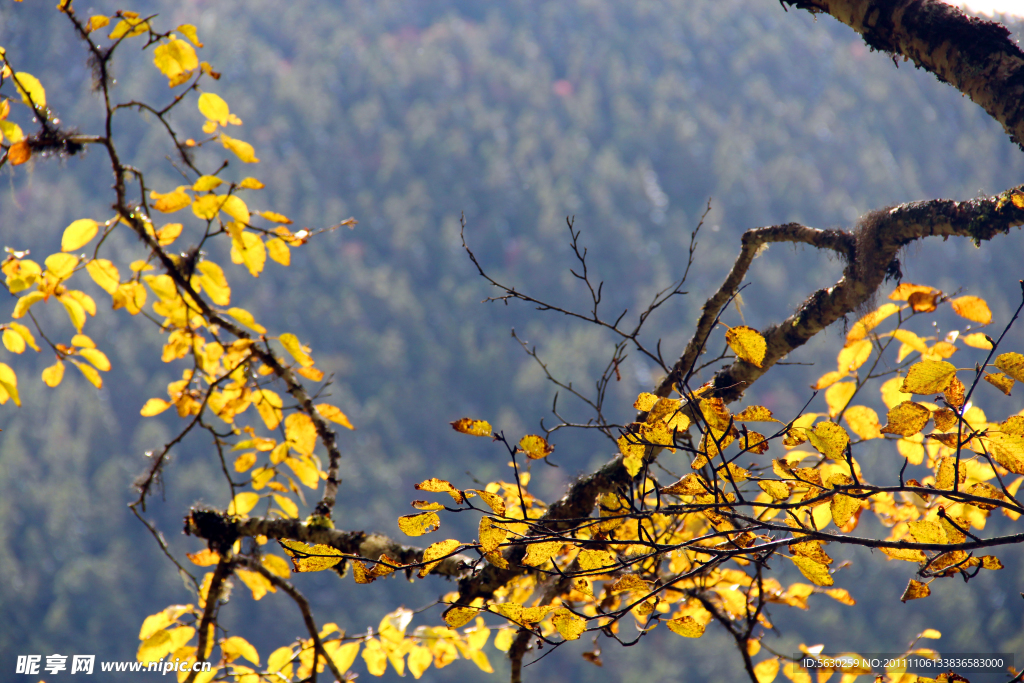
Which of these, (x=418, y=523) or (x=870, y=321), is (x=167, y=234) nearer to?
(x=418, y=523)

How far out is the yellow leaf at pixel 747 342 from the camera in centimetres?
65

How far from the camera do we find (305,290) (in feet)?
58.9

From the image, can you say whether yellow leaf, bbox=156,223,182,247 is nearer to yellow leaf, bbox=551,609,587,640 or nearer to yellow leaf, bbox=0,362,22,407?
yellow leaf, bbox=0,362,22,407

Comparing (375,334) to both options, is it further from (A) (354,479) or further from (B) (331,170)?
(B) (331,170)

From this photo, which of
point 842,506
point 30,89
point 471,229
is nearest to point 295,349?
point 30,89

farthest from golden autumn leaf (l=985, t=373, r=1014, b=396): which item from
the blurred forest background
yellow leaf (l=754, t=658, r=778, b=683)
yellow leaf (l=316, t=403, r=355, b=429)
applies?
the blurred forest background

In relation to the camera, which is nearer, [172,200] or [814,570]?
[814,570]

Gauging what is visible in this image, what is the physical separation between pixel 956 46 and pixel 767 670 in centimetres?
103

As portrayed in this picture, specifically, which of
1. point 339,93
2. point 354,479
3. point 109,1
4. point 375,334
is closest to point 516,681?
point 354,479

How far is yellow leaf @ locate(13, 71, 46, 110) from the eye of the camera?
2.86 ft

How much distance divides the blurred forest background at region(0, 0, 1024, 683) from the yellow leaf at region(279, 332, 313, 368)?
11437 millimetres

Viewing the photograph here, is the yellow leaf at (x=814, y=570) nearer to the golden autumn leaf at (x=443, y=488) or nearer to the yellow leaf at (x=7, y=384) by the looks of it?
the golden autumn leaf at (x=443, y=488)

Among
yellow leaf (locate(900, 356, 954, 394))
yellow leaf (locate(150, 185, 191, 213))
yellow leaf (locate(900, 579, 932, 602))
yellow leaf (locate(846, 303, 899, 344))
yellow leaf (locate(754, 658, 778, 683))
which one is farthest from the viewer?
yellow leaf (locate(754, 658, 778, 683))

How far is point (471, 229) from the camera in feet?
59.6
